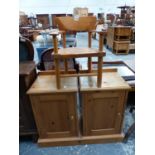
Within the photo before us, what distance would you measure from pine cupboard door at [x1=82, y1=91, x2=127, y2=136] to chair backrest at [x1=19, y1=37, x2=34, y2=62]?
72cm

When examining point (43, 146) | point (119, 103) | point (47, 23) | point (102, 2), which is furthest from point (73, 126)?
point (102, 2)

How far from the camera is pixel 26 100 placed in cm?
155

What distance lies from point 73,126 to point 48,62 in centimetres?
100

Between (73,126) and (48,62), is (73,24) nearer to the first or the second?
(48,62)

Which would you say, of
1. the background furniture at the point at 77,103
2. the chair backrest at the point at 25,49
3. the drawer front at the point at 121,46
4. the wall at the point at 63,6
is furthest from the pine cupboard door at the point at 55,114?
the wall at the point at 63,6

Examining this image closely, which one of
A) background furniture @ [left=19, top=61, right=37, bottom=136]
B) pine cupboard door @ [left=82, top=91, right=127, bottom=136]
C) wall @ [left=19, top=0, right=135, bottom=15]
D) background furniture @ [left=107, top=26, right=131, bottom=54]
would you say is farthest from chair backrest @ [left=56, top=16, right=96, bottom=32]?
wall @ [left=19, top=0, right=135, bottom=15]

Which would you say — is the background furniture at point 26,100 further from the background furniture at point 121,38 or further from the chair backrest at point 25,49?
the background furniture at point 121,38

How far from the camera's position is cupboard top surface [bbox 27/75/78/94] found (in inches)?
56.3

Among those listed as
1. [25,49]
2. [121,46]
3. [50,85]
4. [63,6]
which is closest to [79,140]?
[50,85]

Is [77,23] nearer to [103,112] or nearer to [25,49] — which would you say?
[25,49]

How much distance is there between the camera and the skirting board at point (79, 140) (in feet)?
5.51

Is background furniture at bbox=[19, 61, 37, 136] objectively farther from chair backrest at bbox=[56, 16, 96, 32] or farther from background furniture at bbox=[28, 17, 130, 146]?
chair backrest at bbox=[56, 16, 96, 32]

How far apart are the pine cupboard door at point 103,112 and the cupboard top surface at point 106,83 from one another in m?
0.05
